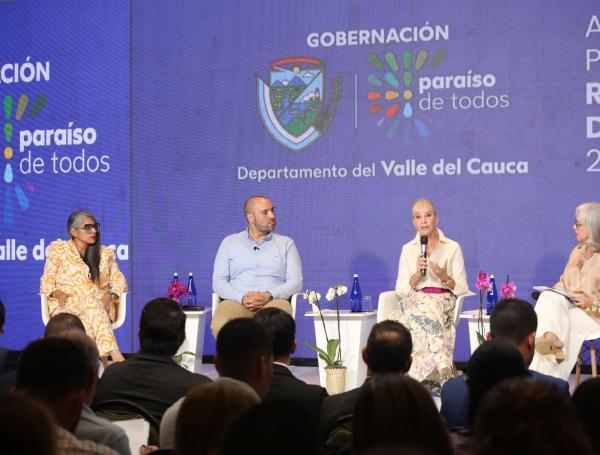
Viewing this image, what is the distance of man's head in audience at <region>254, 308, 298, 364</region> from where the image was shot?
3402 millimetres

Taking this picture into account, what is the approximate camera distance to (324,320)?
21.1 feet

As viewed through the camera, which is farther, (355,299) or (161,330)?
(355,299)

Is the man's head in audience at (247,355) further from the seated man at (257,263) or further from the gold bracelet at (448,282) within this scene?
the seated man at (257,263)

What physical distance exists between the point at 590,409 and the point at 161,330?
1.89 m

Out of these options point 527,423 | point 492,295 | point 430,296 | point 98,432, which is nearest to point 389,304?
point 430,296

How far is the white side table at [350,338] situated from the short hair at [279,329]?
2893mm

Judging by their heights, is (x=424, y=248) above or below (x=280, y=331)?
above

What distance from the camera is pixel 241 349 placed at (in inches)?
105

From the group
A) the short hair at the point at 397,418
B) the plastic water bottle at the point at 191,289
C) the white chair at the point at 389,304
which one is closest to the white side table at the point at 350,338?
the white chair at the point at 389,304

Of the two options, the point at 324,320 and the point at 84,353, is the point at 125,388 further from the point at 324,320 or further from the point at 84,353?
the point at 324,320

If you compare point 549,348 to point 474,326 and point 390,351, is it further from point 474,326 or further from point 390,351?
point 390,351

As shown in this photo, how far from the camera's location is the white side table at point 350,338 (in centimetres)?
632

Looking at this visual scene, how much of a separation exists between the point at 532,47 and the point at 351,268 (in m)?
2.22

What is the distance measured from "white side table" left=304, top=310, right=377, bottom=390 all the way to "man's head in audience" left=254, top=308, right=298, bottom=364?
289 cm
